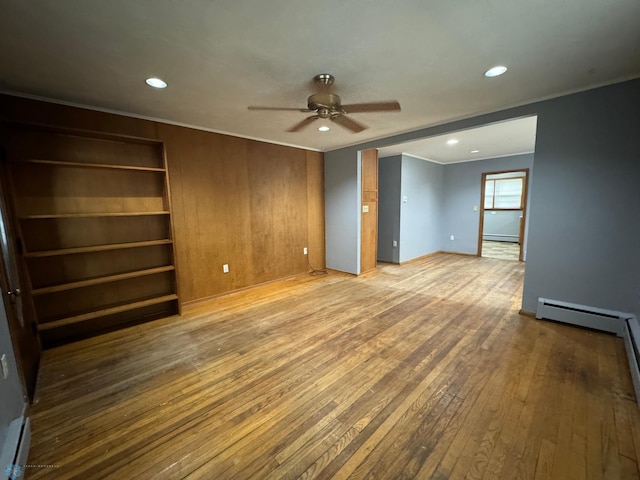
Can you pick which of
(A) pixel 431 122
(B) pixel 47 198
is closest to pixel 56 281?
(B) pixel 47 198

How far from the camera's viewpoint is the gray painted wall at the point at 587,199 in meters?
2.41

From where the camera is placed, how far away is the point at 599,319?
8.53 ft

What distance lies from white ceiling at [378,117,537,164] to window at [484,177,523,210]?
334cm

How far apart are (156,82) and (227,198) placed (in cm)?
178

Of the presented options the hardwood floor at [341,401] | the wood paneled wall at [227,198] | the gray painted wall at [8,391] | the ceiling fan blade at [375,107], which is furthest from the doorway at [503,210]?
the gray painted wall at [8,391]

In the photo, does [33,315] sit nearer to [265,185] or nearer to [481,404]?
[265,185]

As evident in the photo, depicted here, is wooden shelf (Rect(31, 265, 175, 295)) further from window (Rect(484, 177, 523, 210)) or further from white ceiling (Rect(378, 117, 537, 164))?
window (Rect(484, 177, 523, 210))

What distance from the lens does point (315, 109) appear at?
2281 millimetres

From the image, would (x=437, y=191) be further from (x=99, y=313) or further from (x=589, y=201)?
(x=99, y=313)

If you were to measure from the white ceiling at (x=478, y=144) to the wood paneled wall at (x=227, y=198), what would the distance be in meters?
1.94

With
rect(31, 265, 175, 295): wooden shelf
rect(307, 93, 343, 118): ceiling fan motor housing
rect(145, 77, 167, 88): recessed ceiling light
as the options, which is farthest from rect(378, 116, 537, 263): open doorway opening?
rect(31, 265, 175, 295): wooden shelf

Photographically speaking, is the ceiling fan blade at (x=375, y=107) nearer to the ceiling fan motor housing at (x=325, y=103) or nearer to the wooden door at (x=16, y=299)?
the ceiling fan motor housing at (x=325, y=103)

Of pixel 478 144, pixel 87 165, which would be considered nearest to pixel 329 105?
pixel 87 165

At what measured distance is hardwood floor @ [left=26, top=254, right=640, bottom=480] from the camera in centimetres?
137
